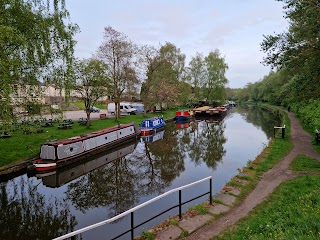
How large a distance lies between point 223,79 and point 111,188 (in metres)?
47.1

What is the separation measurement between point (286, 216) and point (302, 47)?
8416 millimetres

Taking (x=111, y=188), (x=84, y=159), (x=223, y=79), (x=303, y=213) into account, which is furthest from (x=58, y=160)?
(x=223, y=79)

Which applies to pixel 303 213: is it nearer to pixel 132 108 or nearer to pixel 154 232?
pixel 154 232

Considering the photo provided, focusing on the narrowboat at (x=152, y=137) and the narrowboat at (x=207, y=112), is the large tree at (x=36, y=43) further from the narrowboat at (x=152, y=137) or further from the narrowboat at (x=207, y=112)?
the narrowboat at (x=207, y=112)

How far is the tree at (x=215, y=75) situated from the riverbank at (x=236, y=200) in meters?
40.4

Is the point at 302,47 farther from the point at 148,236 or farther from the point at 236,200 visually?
the point at 148,236

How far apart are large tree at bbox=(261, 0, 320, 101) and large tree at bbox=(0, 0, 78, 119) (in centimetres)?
956

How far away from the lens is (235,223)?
22.9 ft

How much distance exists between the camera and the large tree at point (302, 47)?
9953mm

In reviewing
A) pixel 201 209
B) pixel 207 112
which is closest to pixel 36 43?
pixel 201 209

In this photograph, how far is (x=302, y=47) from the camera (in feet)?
36.9

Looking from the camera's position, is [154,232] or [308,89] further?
[308,89]

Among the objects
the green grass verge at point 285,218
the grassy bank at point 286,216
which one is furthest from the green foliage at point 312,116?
the green grass verge at point 285,218

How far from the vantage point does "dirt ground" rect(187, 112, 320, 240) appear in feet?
21.9
